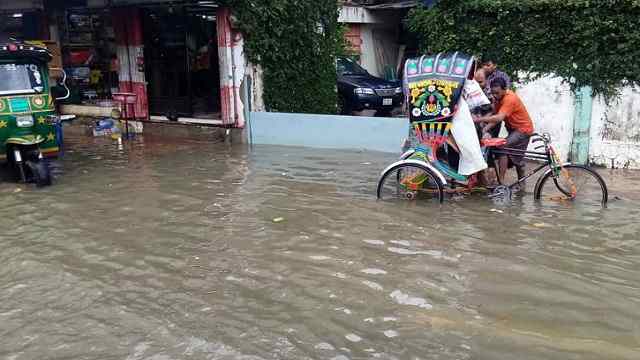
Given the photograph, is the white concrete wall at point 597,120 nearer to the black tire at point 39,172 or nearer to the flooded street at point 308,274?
the flooded street at point 308,274

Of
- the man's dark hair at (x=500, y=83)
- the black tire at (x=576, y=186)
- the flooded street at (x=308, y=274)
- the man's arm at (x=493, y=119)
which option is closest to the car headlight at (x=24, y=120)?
the flooded street at (x=308, y=274)

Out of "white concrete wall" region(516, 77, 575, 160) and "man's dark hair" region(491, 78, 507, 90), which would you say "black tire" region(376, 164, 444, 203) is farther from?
"white concrete wall" region(516, 77, 575, 160)

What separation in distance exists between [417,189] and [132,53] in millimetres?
9646

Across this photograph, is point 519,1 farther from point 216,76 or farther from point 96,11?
point 96,11

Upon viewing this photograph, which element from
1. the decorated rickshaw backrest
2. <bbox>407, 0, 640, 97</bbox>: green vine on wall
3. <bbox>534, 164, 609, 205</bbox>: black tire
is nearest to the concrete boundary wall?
<bbox>407, 0, 640, 97</bbox>: green vine on wall

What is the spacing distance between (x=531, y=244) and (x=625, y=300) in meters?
1.39

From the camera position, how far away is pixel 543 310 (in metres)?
4.68

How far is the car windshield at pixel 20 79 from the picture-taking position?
9047mm

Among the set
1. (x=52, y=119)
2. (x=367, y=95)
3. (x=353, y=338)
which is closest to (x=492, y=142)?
(x=353, y=338)

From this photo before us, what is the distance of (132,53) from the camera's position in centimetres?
1475

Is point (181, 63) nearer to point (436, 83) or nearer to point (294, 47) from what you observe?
point (294, 47)

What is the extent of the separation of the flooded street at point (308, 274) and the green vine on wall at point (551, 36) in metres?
2.07

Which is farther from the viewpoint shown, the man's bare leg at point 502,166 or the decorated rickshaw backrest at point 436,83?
the man's bare leg at point 502,166

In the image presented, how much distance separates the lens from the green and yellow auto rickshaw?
895cm
